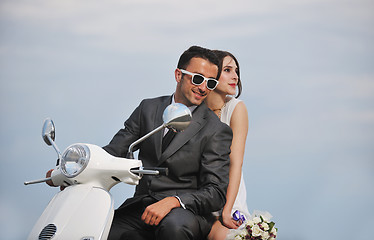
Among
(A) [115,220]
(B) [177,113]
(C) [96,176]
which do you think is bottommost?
(A) [115,220]

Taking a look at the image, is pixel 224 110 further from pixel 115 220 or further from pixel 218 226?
pixel 115 220

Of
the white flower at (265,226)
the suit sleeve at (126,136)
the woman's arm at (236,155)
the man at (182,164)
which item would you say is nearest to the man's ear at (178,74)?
the man at (182,164)

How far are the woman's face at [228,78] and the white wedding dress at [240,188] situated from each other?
3.2 inches

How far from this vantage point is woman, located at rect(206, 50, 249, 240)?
10.5ft

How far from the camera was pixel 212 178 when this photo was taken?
2570 mm

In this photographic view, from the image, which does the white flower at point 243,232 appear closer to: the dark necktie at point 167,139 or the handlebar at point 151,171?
the dark necktie at point 167,139

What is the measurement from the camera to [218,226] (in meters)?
2.77

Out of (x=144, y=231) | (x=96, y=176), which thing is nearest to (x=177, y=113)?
(x=96, y=176)

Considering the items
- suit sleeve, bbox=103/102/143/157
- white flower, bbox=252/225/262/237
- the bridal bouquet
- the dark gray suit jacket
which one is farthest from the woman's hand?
suit sleeve, bbox=103/102/143/157

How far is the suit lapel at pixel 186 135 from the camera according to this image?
2.65 m

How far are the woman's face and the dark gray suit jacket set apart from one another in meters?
0.78

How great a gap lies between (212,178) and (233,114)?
99cm

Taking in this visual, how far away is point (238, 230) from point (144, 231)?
1.73 feet

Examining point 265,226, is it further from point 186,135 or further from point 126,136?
point 126,136
